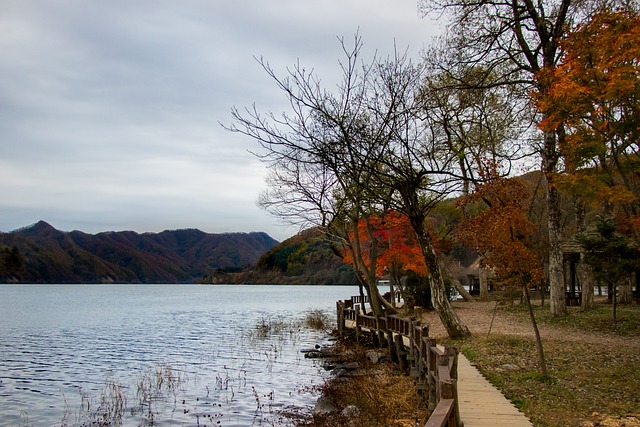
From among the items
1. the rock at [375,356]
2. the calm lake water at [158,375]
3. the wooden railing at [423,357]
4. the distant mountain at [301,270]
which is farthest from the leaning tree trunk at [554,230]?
the distant mountain at [301,270]

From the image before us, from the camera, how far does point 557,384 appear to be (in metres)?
11.8

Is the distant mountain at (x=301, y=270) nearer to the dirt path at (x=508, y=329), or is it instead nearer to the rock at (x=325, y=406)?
the dirt path at (x=508, y=329)

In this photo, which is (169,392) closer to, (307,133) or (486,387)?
(307,133)

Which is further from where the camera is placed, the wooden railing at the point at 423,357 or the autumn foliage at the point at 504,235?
the autumn foliage at the point at 504,235

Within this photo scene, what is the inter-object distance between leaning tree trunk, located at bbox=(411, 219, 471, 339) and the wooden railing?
122 cm

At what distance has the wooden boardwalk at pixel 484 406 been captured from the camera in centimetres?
860

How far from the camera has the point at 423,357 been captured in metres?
13.7

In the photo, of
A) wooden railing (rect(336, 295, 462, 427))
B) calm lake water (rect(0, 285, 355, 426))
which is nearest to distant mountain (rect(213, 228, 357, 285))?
calm lake water (rect(0, 285, 355, 426))

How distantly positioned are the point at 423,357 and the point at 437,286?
5.44m

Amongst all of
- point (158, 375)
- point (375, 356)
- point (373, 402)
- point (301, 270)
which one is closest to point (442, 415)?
point (373, 402)

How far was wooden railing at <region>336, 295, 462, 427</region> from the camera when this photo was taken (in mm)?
6777

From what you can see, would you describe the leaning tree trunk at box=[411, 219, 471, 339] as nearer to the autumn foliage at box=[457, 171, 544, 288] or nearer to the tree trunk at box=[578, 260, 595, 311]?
the autumn foliage at box=[457, 171, 544, 288]

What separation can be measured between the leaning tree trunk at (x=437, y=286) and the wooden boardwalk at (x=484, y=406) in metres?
6.69

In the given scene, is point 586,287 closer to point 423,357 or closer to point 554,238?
point 554,238
